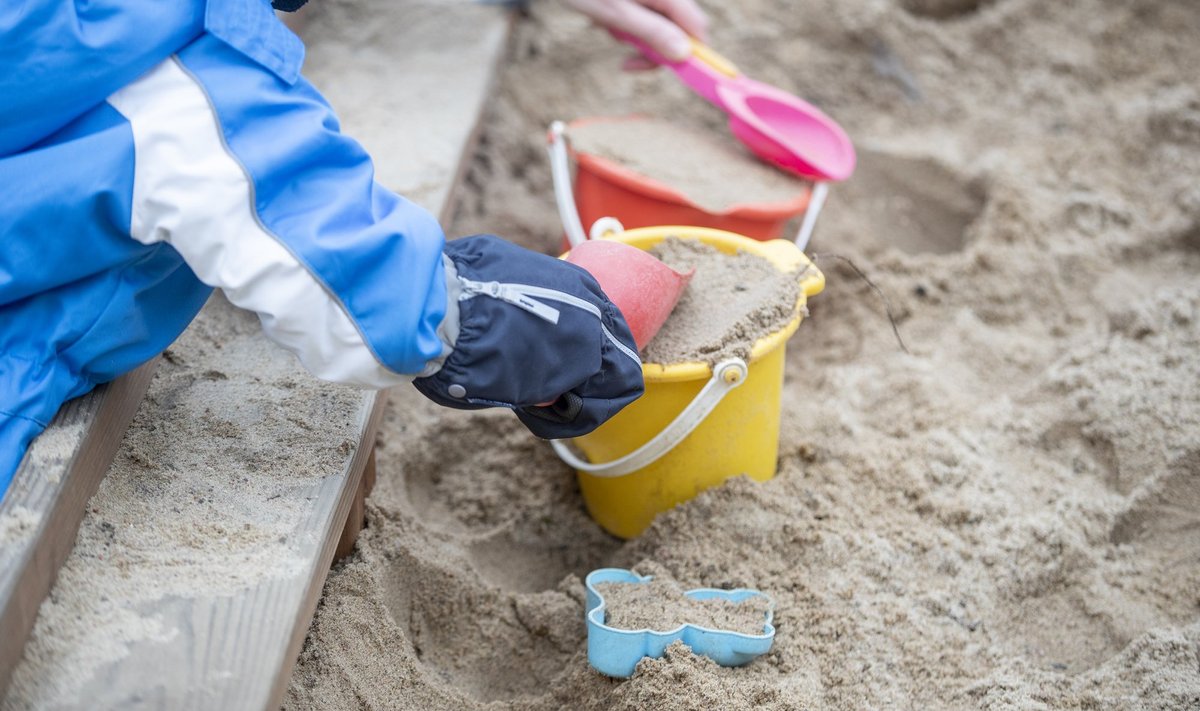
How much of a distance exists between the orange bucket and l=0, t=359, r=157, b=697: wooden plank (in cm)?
99

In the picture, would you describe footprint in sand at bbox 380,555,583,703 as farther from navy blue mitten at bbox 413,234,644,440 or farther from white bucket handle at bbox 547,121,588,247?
white bucket handle at bbox 547,121,588,247

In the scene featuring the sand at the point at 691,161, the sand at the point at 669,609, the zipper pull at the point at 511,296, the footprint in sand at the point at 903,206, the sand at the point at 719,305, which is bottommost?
the footprint in sand at the point at 903,206

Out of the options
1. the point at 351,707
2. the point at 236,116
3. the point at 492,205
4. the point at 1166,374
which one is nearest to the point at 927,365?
the point at 1166,374

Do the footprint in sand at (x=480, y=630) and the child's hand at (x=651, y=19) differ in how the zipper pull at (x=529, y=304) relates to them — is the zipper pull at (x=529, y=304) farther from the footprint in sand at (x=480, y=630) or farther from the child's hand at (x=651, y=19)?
the child's hand at (x=651, y=19)

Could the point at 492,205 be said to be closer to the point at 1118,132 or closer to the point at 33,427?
the point at 33,427

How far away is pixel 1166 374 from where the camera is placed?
1933 mm

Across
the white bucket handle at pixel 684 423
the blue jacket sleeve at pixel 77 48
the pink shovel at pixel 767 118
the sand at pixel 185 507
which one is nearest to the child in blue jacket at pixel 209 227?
the blue jacket sleeve at pixel 77 48

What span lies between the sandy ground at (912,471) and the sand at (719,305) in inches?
9.9

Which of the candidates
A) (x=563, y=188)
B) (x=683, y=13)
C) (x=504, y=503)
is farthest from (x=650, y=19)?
(x=504, y=503)

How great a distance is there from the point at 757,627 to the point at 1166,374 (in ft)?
3.29

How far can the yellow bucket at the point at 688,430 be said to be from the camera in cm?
155

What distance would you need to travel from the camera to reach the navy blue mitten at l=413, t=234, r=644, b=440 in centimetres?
124

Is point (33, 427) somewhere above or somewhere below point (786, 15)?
above

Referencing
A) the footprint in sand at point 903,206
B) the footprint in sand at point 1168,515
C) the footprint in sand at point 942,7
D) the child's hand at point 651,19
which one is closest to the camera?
the footprint in sand at point 1168,515
